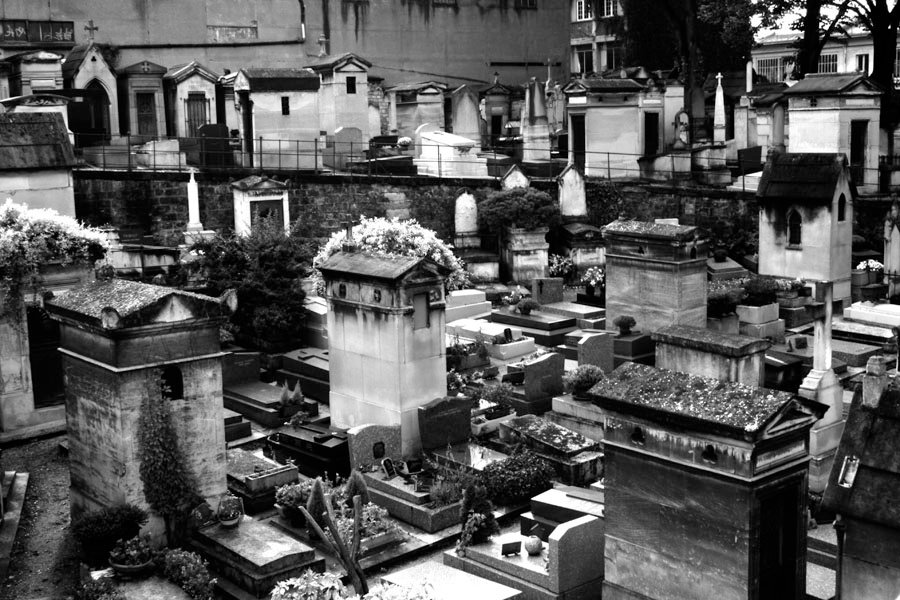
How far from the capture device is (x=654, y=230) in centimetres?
1984

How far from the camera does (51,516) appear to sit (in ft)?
46.8

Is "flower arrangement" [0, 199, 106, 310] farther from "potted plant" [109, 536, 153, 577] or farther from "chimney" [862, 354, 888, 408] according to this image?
"chimney" [862, 354, 888, 408]

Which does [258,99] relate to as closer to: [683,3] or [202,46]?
[202,46]

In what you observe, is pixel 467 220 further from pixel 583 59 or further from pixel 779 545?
pixel 583 59

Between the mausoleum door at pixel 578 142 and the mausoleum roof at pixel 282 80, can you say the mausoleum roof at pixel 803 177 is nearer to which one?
the mausoleum door at pixel 578 142

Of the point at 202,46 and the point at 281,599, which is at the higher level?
the point at 202,46

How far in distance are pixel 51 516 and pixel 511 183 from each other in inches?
641

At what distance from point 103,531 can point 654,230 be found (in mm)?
10820

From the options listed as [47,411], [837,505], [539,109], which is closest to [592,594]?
[837,505]

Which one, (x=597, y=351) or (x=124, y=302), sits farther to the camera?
(x=597, y=351)

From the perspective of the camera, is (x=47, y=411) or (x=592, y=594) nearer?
(x=592, y=594)

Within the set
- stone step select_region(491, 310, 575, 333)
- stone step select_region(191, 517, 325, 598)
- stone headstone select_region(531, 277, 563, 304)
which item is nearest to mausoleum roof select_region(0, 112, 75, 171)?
stone step select_region(491, 310, 575, 333)

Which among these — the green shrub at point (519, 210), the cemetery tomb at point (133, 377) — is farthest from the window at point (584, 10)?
the cemetery tomb at point (133, 377)

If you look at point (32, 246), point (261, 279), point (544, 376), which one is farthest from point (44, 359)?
point (544, 376)
